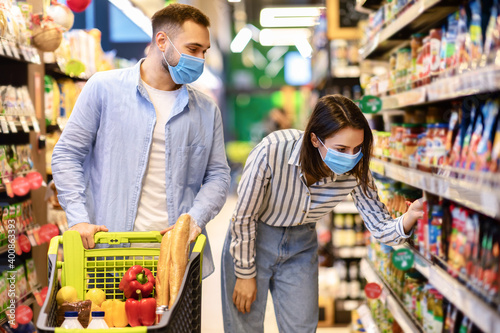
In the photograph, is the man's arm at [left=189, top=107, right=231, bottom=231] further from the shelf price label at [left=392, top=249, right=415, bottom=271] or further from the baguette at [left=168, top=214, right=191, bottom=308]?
the shelf price label at [left=392, top=249, right=415, bottom=271]

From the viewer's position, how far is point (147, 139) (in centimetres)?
244

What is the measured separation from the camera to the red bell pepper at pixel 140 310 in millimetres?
1804

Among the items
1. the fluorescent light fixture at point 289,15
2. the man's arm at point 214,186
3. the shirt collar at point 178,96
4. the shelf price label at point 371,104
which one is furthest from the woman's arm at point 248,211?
the fluorescent light fixture at point 289,15

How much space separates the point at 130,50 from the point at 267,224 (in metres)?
5.79

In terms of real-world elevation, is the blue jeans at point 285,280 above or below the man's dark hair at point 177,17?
below

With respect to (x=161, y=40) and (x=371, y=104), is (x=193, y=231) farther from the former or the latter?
(x=371, y=104)

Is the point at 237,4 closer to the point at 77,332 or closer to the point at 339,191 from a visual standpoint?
the point at 339,191

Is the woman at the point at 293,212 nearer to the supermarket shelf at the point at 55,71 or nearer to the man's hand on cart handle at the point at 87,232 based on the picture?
the man's hand on cart handle at the point at 87,232

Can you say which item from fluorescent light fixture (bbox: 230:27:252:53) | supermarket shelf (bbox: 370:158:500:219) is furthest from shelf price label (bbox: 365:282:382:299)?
fluorescent light fixture (bbox: 230:27:252:53)

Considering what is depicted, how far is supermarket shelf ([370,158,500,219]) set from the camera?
1508 mm

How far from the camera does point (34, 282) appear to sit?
3.69 meters

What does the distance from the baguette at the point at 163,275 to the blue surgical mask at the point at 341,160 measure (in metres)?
0.71

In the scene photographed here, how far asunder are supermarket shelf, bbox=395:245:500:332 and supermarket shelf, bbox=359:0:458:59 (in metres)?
1.02

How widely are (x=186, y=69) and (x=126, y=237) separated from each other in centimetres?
77
